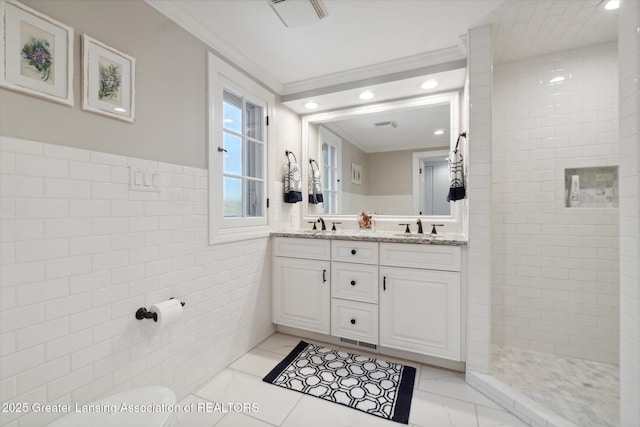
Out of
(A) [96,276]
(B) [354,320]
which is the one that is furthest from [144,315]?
(B) [354,320]

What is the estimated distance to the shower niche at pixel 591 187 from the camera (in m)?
2.05

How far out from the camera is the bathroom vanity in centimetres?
198

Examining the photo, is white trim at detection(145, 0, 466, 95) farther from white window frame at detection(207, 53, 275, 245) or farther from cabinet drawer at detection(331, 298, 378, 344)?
cabinet drawer at detection(331, 298, 378, 344)

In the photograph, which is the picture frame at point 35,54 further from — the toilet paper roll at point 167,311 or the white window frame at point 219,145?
the toilet paper roll at point 167,311

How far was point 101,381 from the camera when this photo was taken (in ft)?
4.41

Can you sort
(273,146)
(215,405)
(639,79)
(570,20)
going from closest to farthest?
(639,79) → (215,405) → (570,20) → (273,146)

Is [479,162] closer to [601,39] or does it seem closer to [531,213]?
[531,213]

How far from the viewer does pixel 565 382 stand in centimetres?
180

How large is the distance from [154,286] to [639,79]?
2.46 m

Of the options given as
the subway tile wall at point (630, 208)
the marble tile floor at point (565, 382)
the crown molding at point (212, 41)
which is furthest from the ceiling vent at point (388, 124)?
the marble tile floor at point (565, 382)

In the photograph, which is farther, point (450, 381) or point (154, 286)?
point (450, 381)

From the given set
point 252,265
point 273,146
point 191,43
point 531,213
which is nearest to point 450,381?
point 531,213

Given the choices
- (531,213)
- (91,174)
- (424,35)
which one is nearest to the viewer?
(91,174)

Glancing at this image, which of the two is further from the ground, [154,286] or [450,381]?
[154,286]
